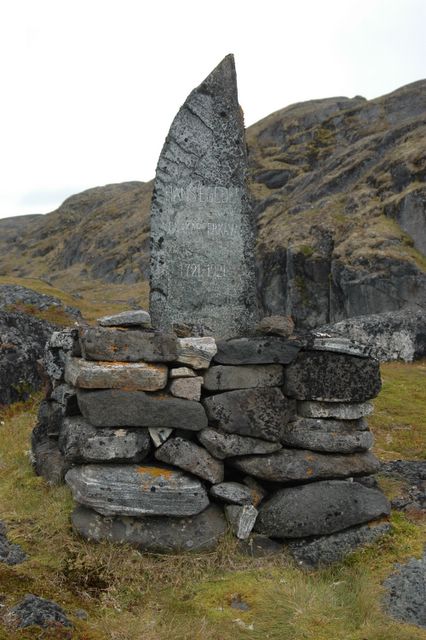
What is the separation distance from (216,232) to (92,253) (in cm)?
11581

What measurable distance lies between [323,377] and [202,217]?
10.0ft

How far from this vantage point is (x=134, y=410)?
275 inches

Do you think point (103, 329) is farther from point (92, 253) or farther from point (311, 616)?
point (92, 253)

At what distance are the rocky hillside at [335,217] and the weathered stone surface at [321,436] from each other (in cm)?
2538

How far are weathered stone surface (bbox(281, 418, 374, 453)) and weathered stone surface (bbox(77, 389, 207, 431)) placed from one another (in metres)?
1.29

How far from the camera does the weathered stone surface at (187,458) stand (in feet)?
22.8

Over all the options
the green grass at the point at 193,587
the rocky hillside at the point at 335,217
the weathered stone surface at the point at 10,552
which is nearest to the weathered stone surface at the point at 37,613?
the green grass at the point at 193,587

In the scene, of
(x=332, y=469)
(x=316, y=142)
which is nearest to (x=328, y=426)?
(x=332, y=469)

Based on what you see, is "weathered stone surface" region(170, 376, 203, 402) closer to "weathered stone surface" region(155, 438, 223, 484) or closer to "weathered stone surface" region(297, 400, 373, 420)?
"weathered stone surface" region(155, 438, 223, 484)

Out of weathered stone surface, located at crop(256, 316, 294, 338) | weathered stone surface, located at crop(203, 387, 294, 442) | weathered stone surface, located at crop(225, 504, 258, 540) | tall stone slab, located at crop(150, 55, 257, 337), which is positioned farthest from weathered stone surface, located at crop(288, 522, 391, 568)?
tall stone slab, located at crop(150, 55, 257, 337)

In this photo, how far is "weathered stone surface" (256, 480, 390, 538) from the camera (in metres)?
6.89

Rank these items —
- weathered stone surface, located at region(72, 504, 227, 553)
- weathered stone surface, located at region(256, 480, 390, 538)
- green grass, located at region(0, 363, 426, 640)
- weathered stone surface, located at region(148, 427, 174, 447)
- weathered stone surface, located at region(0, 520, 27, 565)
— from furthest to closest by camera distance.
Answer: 1. weathered stone surface, located at region(148, 427, 174, 447)
2. weathered stone surface, located at region(256, 480, 390, 538)
3. weathered stone surface, located at region(72, 504, 227, 553)
4. weathered stone surface, located at region(0, 520, 27, 565)
5. green grass, located at region(0, 363, 426, 640)

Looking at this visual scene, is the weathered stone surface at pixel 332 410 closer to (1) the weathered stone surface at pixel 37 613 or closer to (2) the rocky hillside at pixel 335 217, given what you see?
(1) the weathered stone surface at pixel 37 613

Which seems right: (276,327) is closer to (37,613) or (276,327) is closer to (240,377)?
(240,377)
